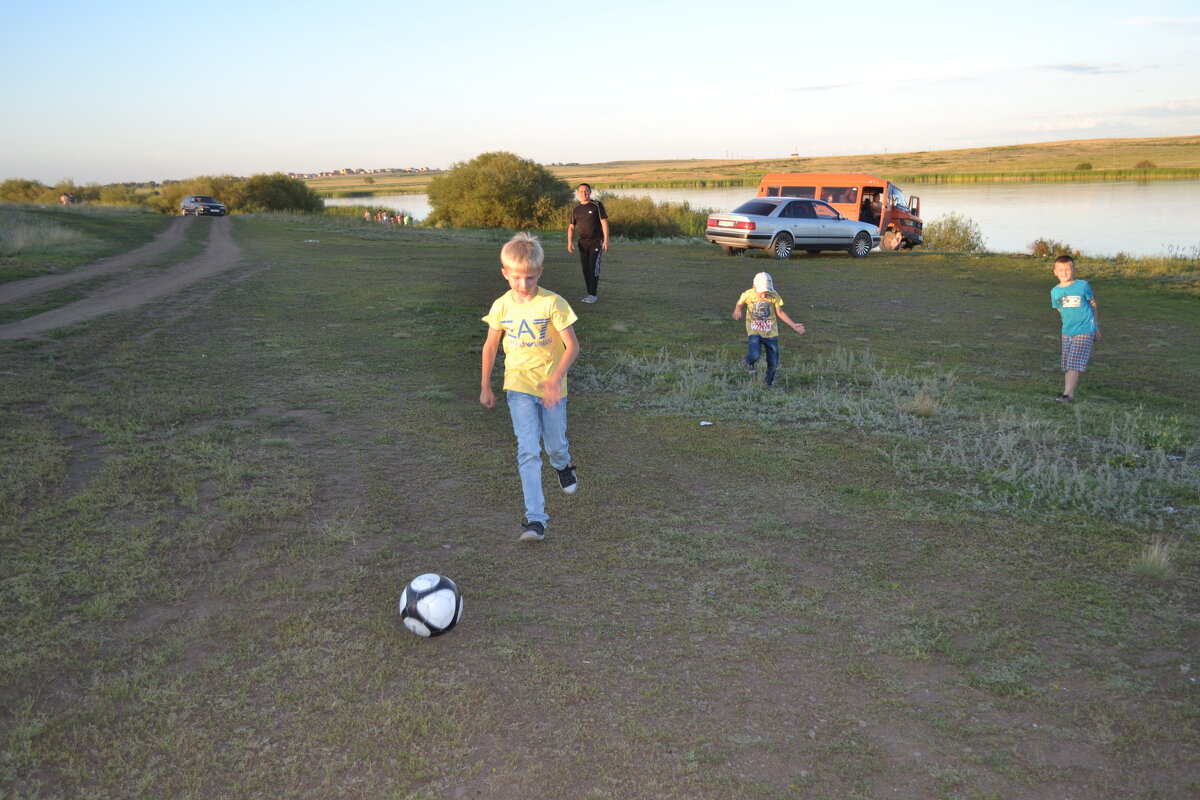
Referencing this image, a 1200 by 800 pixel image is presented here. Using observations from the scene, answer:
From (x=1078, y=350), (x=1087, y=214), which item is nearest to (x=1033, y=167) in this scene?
(x=1087, y=214)

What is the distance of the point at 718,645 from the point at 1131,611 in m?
2.04

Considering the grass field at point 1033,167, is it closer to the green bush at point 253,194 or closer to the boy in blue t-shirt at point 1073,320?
the green bush at point 253,194

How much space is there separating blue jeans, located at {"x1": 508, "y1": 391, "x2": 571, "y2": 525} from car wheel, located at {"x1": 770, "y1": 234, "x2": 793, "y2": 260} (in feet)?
60.5

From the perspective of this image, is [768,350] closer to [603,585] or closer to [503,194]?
[603,585]

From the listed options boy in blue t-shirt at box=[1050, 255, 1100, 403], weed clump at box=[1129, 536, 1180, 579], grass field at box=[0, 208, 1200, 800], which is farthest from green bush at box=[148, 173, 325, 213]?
weed clump at box=[1129, 536, 1180, 579]

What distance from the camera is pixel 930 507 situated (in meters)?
5.27

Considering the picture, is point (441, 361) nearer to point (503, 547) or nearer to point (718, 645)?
point (503, 547)

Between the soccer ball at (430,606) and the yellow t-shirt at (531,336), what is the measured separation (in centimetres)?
128

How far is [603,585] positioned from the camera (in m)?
4.17

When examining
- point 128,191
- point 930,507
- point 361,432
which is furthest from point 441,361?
point 128,191

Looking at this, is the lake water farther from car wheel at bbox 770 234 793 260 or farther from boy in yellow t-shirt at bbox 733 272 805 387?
boy in yellow t-shirt at bbox 733 272 805 387

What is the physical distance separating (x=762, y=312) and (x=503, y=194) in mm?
33178

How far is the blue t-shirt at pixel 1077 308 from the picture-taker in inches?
313

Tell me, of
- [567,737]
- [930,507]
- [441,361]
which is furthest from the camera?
[441,361]
